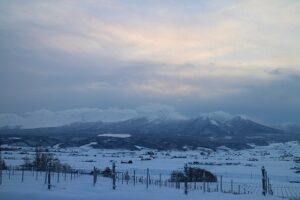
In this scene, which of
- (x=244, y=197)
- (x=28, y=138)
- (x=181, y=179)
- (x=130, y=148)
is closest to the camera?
(x=244, y=197)

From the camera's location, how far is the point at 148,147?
16675 centimetres

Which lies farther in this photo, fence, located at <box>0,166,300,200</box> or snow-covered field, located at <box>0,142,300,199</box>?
fence, located at <box>0,166,300,200</box>

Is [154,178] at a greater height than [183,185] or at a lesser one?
lesser

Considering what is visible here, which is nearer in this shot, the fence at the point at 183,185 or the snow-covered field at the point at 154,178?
the snow-covered field at the point at 154,178

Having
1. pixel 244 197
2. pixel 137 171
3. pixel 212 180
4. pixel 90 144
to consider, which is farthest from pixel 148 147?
pixel 244 197

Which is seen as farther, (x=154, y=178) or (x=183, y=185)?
(x=154, y=178)

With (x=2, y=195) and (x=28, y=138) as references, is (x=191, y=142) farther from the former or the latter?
(x=2, y=195)

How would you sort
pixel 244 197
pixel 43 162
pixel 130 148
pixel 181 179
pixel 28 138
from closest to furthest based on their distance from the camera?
pixel 244 197 → pixel 181 179 → pixel 43 162 → pixel 130 148 → pixel 28 138

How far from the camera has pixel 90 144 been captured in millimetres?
164000

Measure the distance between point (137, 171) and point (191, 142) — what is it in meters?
121

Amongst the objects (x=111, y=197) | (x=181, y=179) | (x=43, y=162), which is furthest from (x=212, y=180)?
(x=111, y=197)

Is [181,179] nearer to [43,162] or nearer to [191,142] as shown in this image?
[43,162]

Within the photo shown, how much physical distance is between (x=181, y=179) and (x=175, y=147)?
401 feet

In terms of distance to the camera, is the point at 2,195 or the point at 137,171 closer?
the point at 2,195
